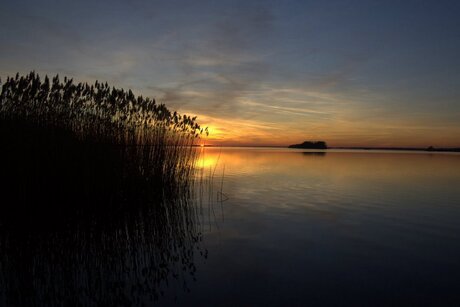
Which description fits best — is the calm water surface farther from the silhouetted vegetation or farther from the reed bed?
the reed bed

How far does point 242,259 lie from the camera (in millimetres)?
5727

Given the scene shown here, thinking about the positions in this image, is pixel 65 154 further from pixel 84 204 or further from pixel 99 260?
pixel 99 260

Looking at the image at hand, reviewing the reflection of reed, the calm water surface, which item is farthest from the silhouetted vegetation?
the calm water surface

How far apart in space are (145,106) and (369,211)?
807 cm

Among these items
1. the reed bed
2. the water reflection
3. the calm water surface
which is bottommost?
the calm water surface

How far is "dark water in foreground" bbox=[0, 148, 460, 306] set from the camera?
4254 millimetres

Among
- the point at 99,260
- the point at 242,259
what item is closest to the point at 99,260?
the point at 99,260

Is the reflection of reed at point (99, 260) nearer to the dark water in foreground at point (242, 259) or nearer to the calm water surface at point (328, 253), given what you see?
the dark water in foreground at point (242, 259)

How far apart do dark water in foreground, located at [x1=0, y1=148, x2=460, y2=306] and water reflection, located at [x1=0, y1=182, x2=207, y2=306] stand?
0.02 metres

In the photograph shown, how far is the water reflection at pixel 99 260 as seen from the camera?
4.10 metres

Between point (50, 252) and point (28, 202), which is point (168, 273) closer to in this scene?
point (50, 252)

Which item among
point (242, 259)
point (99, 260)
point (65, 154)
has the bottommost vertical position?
point (242, 259)

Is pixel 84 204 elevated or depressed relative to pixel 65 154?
depressed

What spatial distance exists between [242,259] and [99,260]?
100 inches
